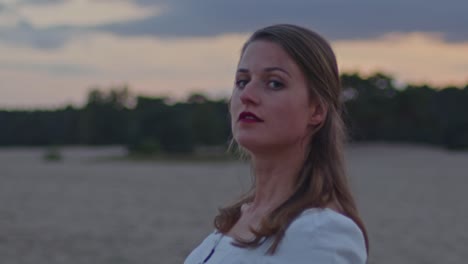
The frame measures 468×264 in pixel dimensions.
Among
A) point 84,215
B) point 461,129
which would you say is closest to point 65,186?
point 84,215

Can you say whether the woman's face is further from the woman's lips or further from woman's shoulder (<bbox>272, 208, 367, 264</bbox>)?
woman's shoulder (<bbox>272, 208, 367, 264</bbox>)

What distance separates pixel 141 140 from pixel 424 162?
1796 cm

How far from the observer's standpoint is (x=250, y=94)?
163 centimetres

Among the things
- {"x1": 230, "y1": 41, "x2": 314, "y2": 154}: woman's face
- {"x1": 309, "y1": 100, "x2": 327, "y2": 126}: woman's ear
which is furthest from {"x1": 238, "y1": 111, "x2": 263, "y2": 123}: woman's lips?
{"x1": 309, "y1": 100, "x2": 327, "y2": 126}: woman's ear

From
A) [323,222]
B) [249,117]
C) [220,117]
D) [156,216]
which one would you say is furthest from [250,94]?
[220,117]

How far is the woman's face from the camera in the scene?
5.35 feet

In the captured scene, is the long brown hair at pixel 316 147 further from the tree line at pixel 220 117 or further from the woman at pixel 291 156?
the tree line at pixel 220 117

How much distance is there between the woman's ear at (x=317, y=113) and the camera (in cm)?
168

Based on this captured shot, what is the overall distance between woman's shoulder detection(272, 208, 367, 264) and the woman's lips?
0.65 ft

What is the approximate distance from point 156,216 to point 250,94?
13.4m

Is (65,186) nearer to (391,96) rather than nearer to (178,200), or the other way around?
(178,200)

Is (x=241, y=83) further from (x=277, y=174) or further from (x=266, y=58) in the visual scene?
(x=277, y=174)

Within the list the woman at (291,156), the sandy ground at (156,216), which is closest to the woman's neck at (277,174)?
the woman at (291,156)

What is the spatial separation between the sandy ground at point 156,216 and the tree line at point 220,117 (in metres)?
17.1
